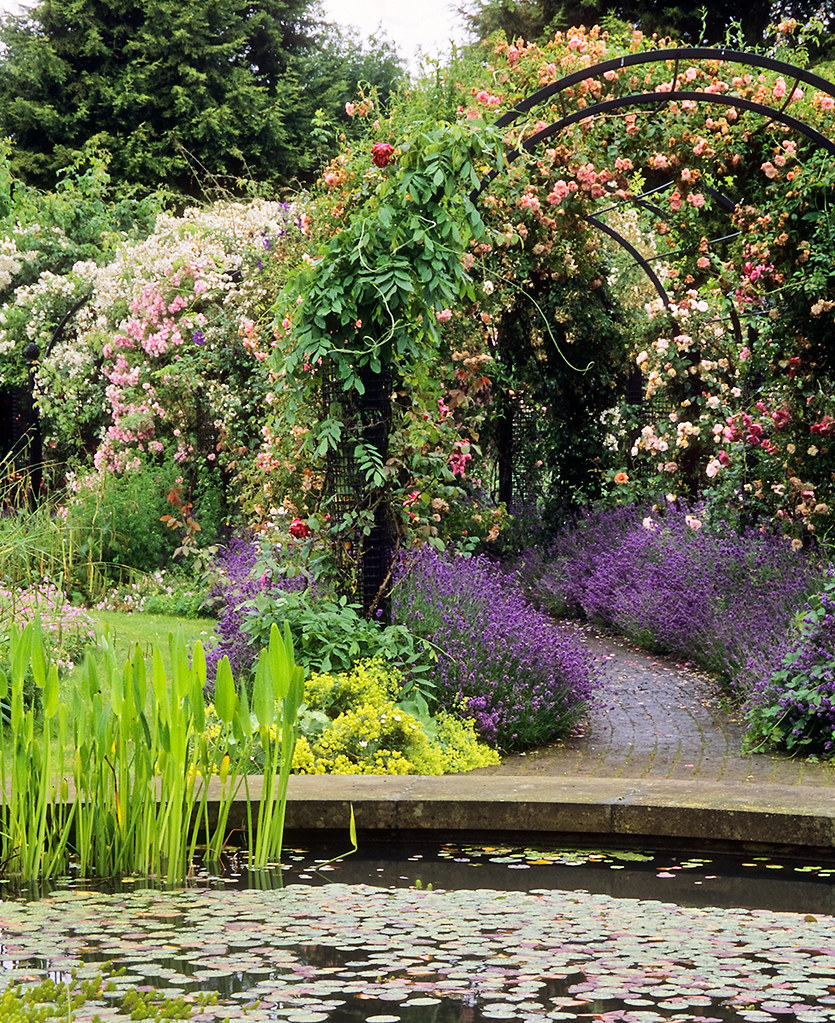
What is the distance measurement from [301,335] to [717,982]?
147 inches

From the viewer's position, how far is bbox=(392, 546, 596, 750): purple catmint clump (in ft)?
19.0

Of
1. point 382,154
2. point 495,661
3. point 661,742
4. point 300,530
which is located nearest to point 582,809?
point 495,661

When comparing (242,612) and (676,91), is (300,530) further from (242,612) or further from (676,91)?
(676,91)

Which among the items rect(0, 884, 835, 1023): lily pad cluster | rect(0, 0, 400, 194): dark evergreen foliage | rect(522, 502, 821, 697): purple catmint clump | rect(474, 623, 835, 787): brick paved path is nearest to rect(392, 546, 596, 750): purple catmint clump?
rect(474, 623, 835, 787): brick paved path

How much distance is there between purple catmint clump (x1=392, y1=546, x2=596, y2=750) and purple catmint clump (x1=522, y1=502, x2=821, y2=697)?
2.88 feet

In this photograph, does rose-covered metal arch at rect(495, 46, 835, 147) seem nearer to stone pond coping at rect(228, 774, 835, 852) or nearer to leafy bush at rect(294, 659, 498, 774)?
leafy bush at rect(294, 659, 498, 774)

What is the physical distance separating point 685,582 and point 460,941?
5.27 meters

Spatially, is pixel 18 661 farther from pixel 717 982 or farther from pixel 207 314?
pixel 207 314

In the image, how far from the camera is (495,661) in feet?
19.3

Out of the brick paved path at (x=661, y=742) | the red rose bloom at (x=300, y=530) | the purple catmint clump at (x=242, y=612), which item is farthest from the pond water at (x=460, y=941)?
the red rose bloom at (x=300, y=530)

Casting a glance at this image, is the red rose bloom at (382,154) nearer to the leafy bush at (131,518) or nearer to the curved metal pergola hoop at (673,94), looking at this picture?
the curved metal pergola hoop at (673,94)

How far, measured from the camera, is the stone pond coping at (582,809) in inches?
161

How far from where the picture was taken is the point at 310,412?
6203 millimetres

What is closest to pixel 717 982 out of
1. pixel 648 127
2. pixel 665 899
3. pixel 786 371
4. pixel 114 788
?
pixel 665 899
